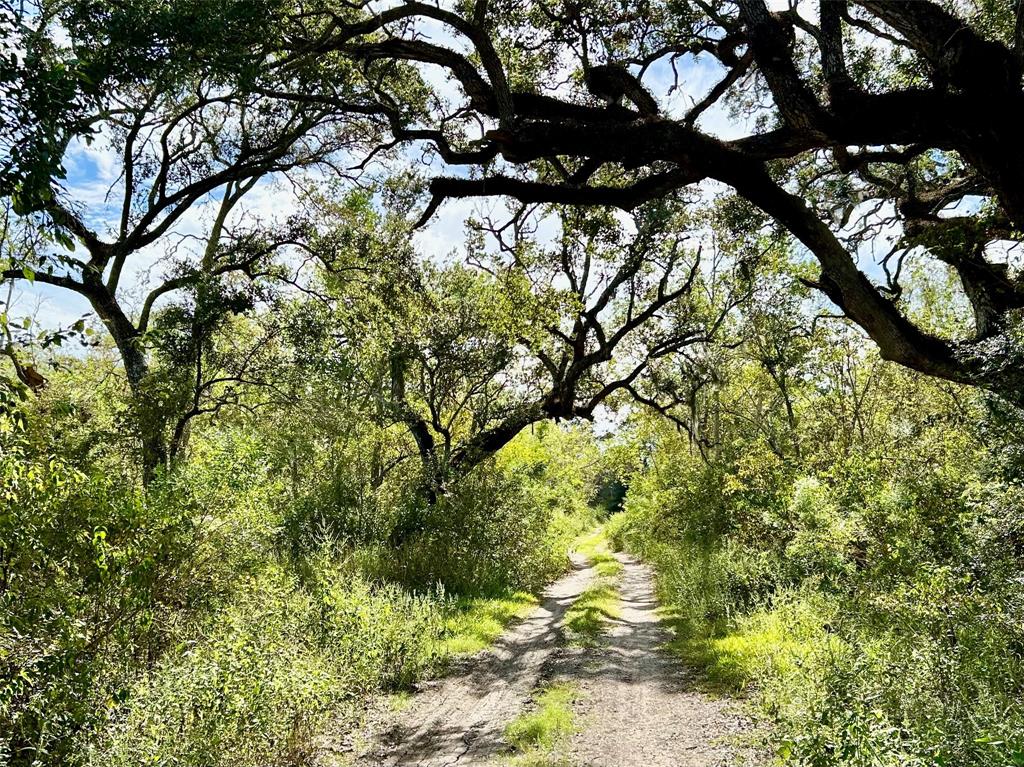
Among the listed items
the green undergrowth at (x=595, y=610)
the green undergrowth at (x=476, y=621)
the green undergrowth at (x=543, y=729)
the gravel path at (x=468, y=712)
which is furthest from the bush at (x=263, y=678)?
the green undergrowth at (x=595, y=610)

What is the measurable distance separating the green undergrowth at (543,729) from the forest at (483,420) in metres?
0.06

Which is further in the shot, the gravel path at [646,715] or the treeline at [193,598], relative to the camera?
the gravel path at [646,715]

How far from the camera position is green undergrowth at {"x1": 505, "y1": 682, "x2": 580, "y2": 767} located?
18.2 feet

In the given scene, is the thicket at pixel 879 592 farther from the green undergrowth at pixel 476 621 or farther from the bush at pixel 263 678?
the bush at pixel 263 678

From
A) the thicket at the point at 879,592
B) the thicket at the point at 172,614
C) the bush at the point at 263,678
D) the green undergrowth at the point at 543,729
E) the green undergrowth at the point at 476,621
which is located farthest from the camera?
the green undergrowth at the point at 476,621

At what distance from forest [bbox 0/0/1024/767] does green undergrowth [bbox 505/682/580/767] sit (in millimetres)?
64

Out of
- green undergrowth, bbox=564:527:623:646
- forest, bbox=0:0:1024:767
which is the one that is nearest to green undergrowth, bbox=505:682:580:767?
forest, bbox=0:0:1024:767

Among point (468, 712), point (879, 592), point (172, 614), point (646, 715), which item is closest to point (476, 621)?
point (468, 712)

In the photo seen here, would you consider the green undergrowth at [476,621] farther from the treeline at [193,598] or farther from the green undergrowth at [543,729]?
the green undergrowth at [543,729]

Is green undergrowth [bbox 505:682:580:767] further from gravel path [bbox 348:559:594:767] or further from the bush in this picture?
the bush

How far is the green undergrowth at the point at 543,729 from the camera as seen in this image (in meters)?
5.55

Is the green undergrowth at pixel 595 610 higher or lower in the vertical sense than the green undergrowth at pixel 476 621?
lower

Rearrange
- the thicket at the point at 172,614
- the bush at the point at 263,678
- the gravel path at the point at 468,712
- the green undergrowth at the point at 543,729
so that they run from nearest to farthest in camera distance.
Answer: the thicket at the point at 172,614 → the bush at the point at 263,678 → the green undergrowth at the point at 543,729 → the gravel path at the point at 468,712

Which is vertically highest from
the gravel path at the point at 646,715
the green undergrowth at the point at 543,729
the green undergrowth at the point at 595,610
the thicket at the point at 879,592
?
the thicket at the point at 879,592
